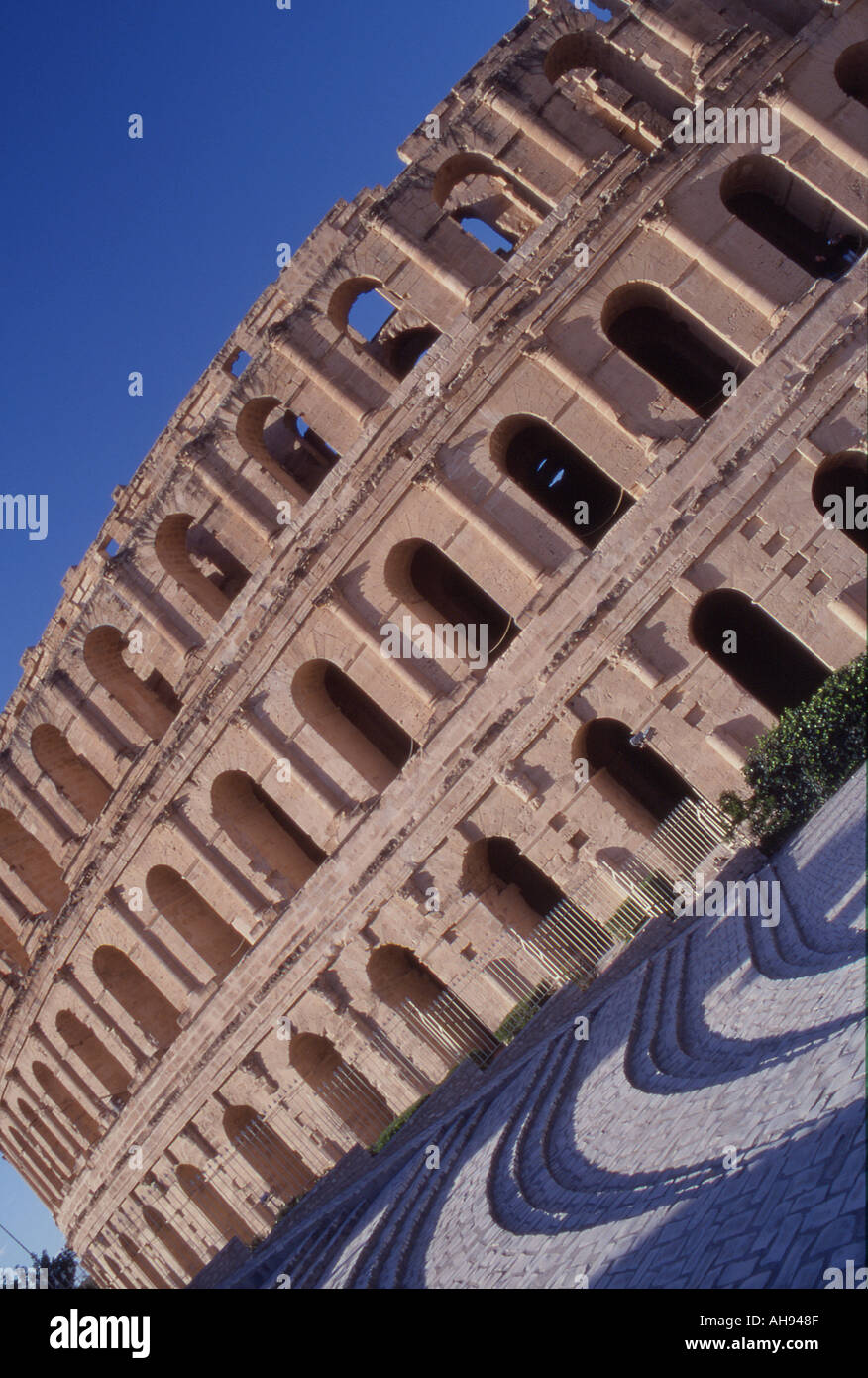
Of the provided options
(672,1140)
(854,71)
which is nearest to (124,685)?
(672,1140)

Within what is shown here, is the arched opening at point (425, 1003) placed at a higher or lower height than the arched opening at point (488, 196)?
lower

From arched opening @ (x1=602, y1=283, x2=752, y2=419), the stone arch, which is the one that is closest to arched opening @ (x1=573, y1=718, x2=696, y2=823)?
arched opening @ (x1=602, y1=283, x2=752, y2=419)

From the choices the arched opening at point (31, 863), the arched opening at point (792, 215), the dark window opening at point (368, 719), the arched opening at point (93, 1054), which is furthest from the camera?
the arched opening at point (31, 863)

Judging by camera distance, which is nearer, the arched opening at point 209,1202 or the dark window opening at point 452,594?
the dark window opening at point 452,594

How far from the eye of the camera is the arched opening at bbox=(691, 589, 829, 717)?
53.5 ft

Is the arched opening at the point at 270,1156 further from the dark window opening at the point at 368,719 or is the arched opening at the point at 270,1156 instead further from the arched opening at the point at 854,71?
the arched opening at the point at 854,71

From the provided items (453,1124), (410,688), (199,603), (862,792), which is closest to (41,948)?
(199,603)

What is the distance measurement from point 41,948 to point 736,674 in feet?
48.3

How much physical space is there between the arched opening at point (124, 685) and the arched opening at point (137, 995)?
4.68 m

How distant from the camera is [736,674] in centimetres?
1672

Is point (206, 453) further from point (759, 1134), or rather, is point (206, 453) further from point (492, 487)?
point (759, 1134)

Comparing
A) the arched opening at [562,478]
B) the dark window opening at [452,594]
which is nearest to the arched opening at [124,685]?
the dark window opening at [452,594]

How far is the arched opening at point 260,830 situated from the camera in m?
18.6

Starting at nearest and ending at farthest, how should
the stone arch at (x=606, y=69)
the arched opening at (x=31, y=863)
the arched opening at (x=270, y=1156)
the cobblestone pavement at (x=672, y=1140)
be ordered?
the cobblestone pavement at (x=672, y=1140)
the stone arch at (x=606, y=69)
the arched opening at (x=270, y=1156)
the arched opening at (x=31, y=863)
